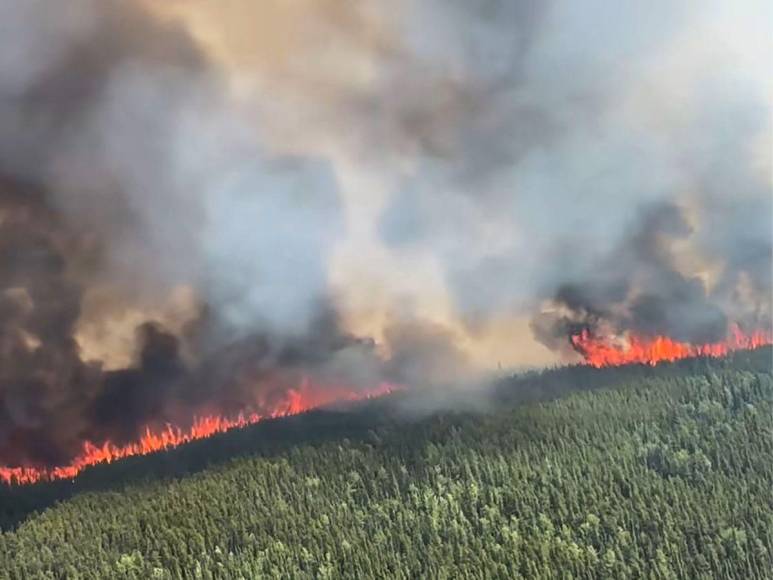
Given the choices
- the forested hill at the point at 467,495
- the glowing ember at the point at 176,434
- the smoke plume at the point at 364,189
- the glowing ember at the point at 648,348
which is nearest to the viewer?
the forested hill at the point at 467,495

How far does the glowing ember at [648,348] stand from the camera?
7.44 metres

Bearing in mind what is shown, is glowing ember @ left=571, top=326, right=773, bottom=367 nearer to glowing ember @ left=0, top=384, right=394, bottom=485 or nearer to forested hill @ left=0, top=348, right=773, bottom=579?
forested hill @ left=0, top=348, right=773, bottom=579

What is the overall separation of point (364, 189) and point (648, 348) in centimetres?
268

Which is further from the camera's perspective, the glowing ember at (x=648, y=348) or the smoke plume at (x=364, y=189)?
the glowing ember at (x=648, y=348)

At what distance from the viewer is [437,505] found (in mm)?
6695

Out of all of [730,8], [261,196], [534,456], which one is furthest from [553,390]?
[730,8]

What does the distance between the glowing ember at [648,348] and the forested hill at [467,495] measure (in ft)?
0.36

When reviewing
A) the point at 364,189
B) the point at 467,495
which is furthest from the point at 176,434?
the point at 364,189

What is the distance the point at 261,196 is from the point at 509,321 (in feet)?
7.47

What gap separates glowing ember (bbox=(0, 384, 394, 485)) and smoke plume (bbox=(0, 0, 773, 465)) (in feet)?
0.29

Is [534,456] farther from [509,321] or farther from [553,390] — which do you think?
[509,321]

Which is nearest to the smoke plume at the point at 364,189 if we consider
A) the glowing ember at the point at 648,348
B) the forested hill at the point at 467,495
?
the glowing ember at the point at 648,348

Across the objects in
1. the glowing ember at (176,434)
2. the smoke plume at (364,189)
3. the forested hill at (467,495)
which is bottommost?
the forested hill at (467,495)

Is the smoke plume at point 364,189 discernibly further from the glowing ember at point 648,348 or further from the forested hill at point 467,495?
the forested hill at point 467,495
